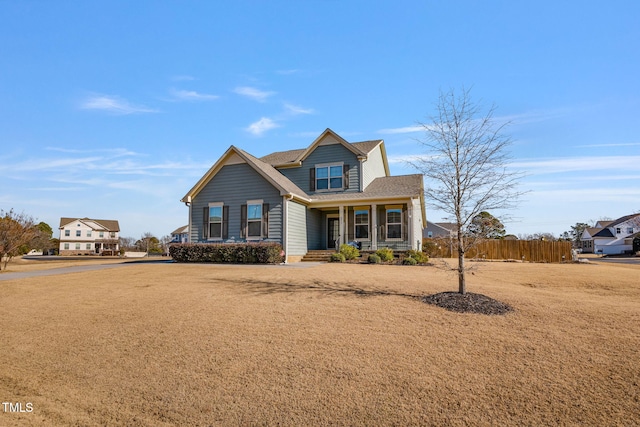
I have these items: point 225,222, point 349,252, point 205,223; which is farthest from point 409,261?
point 205,223

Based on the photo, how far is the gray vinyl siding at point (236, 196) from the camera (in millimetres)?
19000

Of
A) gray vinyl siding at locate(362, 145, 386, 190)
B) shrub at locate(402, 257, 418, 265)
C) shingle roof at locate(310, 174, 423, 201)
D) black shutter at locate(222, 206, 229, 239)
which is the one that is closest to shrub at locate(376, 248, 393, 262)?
shrub at locate(402, 257, 418, 265)

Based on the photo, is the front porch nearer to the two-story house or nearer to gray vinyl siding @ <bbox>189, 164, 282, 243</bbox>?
the two-story house

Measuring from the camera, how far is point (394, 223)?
816 inches

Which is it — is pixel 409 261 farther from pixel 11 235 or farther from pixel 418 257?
pixel 11 235

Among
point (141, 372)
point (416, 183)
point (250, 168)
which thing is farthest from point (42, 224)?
point (141, 372)

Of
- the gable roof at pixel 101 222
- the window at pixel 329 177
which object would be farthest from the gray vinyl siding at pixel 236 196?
the gable roof at pixel 101 222

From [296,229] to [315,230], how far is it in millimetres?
2924

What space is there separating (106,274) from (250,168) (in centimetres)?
902

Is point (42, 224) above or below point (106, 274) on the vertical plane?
above

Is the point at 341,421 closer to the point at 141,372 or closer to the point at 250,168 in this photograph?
the point at 141,372

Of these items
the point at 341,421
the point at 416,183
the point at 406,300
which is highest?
the point at 416,183

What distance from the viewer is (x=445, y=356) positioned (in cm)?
504

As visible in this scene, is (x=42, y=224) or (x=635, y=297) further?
(x=42, y=224)
